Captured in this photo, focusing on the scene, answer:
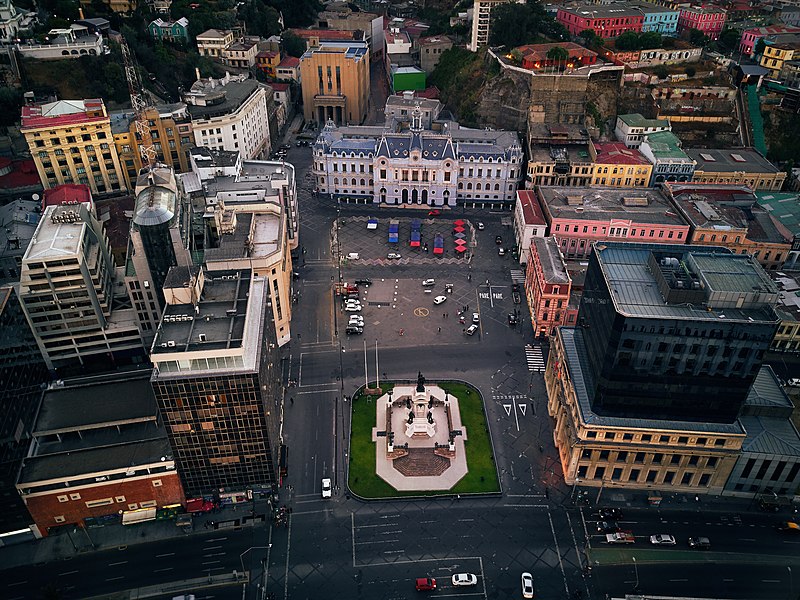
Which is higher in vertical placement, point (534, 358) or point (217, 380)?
point (217, 380)

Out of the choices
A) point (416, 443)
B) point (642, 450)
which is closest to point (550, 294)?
point (642, 450)

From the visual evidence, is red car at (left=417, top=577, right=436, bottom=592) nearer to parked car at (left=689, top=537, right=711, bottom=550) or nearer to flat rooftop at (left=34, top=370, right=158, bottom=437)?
parked car at (left=689, top=537, right=711, bottom=550)

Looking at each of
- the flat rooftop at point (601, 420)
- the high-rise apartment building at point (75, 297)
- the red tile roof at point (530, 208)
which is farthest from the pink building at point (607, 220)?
the high-rise apartment building at point (75, 297)

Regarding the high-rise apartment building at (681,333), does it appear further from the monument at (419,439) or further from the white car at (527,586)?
the white car at (527,586)

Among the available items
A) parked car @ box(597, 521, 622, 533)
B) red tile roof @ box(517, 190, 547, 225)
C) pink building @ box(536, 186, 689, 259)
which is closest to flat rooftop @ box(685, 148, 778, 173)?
pink building @ box(536, 186, 689, 259)

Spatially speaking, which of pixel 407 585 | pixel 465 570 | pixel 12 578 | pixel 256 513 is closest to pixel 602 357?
pixel 465 570

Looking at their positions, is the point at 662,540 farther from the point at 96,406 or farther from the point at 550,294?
the point at 96,406
